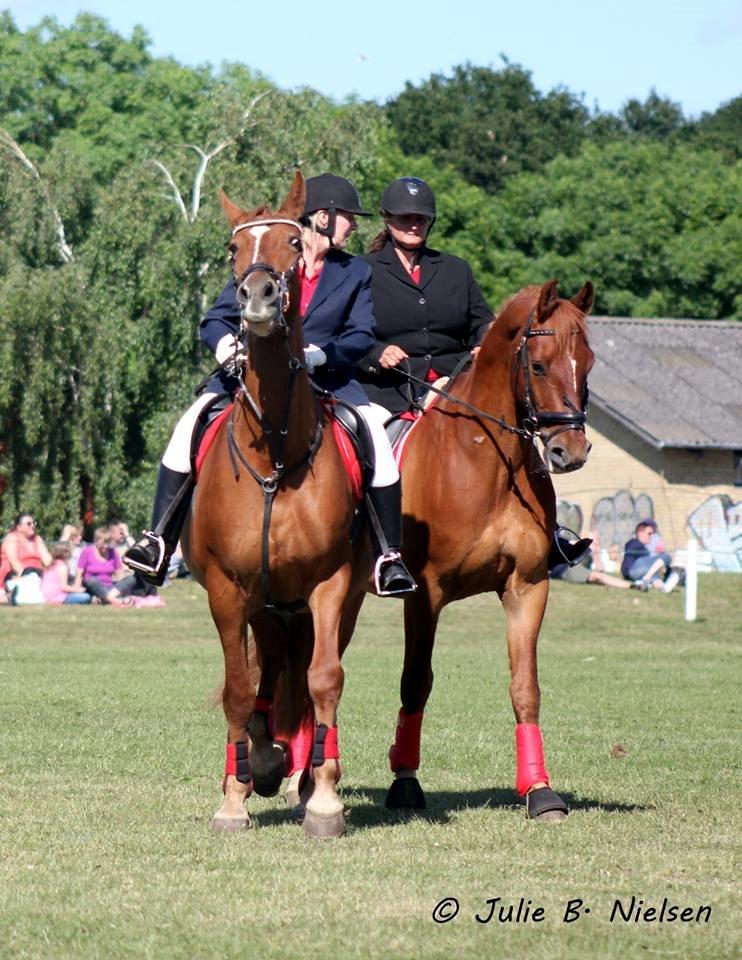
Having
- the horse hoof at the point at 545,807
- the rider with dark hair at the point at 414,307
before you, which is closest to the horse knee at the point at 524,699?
the horse hoof at the point at 545,807

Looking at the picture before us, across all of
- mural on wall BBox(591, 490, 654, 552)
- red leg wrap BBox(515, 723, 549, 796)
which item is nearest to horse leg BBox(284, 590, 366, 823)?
red leg wrap BBox(515, 723, 549, 796)

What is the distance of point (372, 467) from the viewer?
9531mm

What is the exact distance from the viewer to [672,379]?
56625 mm

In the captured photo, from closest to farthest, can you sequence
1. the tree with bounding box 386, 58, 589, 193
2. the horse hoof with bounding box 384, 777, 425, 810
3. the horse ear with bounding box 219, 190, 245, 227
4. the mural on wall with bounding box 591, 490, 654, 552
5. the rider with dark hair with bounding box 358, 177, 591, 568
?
the horse ear with bounding box 219, 190, 245, 227 → the horse hoof with bounding box 384, 777, 425, 810 → the rider with dark hair with bounding box 358, 177, 591, 568 → the mural on wall with bounding box 591, 490, 654, 552 → the tree with bounding box 386, 58, 589, 193

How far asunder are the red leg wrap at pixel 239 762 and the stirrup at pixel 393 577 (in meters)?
1.14

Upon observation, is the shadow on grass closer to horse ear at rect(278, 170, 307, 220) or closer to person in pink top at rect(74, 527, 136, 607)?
horse ear at rect(278, 170, 307, 220)

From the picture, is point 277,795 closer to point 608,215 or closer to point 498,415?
point 498,415

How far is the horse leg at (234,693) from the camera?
9.04 m

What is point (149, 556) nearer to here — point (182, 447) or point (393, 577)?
point (182, 447)

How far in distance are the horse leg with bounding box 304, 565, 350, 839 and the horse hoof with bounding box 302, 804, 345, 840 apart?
0.11 feet

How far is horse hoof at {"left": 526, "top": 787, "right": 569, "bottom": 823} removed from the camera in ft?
30.9

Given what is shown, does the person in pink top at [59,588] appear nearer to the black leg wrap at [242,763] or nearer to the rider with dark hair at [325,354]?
the rider with dark hair at [325,354]

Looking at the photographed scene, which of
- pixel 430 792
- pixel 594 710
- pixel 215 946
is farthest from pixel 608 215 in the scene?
pixel 215 946

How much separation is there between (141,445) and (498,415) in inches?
1352
